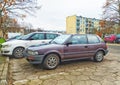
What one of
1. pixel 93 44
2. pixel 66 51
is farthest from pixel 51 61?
pixel 93 44

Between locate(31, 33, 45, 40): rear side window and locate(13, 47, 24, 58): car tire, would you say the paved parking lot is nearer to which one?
locate(13, 47, 24, 58): car tire

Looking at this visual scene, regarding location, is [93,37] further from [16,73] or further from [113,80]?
[16,73]

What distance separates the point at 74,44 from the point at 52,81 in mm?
2341

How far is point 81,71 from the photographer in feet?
19.7

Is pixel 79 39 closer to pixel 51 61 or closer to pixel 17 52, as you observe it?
pixel 51 61

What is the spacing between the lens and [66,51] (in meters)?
6.54

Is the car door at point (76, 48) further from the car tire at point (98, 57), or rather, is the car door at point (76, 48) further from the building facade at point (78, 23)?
the building facade at point (78, 23)

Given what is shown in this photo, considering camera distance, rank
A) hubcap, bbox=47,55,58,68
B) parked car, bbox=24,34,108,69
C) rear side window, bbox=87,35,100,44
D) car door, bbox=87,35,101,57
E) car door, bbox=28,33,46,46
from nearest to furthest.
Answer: parked car, bbox=24,34,108,69 < hubcap, bbox=47,55,58,68 < car door, bbox=87,35,101,57 < rear side window, bbox=87,35,100,44 < car door, bbox=28,33,46,46

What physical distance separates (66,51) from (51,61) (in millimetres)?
775

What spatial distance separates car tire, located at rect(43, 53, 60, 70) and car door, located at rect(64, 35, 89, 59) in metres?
0.45

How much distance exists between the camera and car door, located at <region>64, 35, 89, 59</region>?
21.6ft

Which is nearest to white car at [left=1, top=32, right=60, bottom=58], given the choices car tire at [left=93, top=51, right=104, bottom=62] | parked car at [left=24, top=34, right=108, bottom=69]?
parked car at [left=24, top=34, right=108, bottom=69]

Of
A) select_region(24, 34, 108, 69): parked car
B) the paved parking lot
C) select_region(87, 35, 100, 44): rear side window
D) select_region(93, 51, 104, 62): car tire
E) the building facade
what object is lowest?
the paved parking lot

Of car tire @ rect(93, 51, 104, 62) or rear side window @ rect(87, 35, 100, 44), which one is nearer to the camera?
rear side window @ rect(87, 35, 100, 44)
